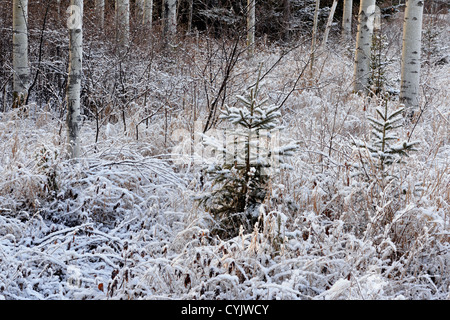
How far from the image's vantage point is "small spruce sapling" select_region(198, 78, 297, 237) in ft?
9.71

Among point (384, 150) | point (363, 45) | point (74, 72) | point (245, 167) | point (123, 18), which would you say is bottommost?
point (245, 167)

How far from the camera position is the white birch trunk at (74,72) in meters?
3.63

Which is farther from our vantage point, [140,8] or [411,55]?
[140,8]

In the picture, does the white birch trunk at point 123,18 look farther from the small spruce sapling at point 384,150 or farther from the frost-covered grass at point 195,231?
the small spruce sapling at point 384,150

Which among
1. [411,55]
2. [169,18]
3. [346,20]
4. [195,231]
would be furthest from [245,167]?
[346,20]

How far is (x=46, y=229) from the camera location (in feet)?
10.5

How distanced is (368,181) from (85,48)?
18.1 ft

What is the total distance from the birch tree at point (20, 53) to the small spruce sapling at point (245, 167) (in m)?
4.10

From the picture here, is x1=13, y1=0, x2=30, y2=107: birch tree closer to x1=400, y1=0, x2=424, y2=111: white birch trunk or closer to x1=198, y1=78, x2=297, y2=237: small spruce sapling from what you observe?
x1=198, y1=78, x2=297, y2=237: small spruce sapling

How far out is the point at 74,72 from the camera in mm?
3781

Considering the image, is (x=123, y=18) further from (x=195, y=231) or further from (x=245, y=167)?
(x=195, y=231)

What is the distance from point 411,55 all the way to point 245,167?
15.5 feet

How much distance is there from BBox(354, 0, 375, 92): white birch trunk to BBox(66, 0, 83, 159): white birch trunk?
561cm
